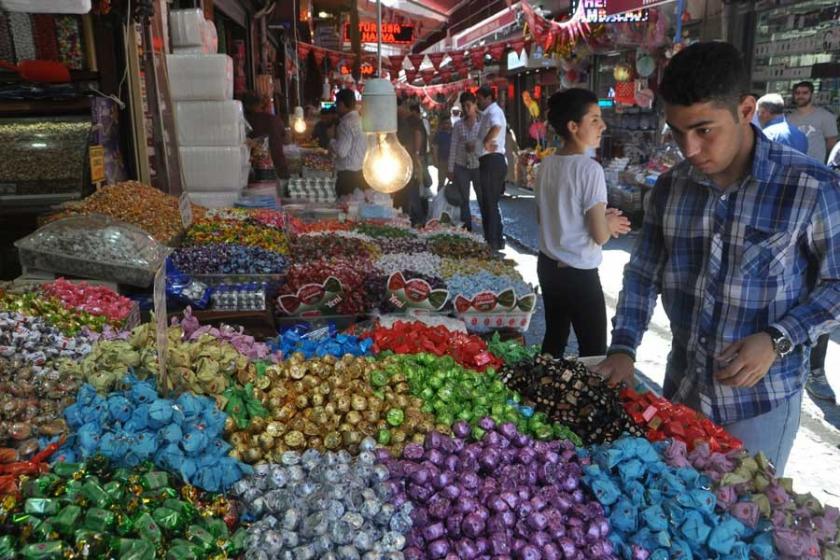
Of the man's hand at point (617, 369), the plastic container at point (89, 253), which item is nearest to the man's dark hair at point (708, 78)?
the man's hand at point (617, 369)

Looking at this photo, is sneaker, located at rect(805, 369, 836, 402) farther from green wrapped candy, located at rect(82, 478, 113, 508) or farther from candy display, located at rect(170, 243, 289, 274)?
green wrapped candy, located at rect(82, 478, 113, 508)

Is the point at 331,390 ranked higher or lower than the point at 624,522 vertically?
higher

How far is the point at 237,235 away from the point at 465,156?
17.0ft

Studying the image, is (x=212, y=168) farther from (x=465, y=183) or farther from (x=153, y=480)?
(x=465, y=183)

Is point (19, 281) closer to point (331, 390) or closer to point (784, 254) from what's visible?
point (331, 390)

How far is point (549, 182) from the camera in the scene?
3.26 meters

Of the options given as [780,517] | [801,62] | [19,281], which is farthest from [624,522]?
[801,62]

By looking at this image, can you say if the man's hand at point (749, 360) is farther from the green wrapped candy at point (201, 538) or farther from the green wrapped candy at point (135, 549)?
the green wrapped candy at point (135, 549)

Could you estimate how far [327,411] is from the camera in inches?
67.6

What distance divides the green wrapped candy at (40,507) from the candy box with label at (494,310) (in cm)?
210

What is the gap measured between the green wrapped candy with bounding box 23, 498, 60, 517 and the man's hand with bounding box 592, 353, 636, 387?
1.41m

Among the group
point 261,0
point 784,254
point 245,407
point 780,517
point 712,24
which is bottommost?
point 780,517

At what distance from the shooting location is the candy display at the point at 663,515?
139cm

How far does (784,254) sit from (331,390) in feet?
4.00
